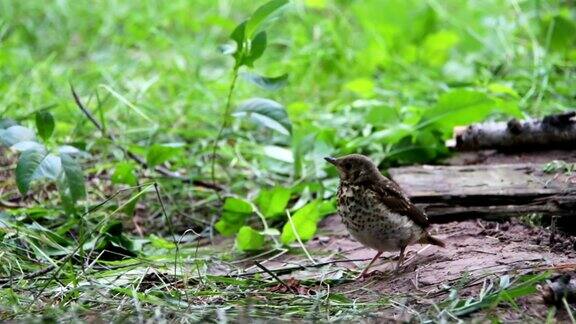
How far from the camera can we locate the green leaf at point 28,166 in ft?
12.7

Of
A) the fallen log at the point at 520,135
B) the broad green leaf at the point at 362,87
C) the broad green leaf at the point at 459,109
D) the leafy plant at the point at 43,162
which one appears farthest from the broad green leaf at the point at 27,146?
the broad green leaf at the point at 362,87

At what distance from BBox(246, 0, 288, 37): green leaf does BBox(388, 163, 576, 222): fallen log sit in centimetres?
113

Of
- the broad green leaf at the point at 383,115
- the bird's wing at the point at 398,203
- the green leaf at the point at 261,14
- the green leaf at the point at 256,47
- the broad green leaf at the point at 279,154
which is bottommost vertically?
the broad green leaf at the point at 279,154

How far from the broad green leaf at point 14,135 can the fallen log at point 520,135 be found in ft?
8.28

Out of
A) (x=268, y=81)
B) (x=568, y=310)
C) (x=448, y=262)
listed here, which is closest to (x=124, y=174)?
(x=268, y=81)

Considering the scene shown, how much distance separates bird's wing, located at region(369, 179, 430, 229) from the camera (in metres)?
4.12

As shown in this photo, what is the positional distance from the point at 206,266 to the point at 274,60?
15.6ft

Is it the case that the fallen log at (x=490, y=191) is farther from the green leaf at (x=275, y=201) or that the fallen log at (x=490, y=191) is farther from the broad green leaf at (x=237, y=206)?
the broad green leaf at (x=237, y=206)

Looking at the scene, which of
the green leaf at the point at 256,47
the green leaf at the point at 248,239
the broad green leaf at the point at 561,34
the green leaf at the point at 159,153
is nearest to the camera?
the green leaf at the point at 248,239

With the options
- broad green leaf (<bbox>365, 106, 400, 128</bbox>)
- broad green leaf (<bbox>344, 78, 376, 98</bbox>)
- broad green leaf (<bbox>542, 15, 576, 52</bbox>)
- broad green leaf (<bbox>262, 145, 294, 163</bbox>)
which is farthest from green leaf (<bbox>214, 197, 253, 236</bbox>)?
broad green leaf (<bbox>542, 15, 576, 52</bbox>)

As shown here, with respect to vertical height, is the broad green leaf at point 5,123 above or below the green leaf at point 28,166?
above

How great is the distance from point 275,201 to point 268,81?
0.66 m

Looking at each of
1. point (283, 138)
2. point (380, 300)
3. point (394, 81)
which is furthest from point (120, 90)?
point (380, 300)

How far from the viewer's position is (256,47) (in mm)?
4621
